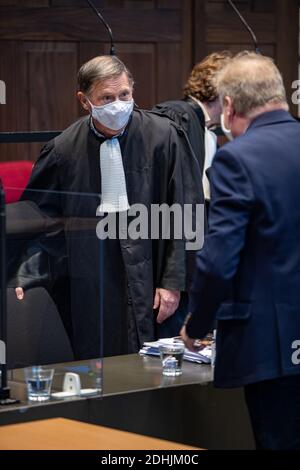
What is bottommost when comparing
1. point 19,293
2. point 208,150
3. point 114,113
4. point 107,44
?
point 19,293

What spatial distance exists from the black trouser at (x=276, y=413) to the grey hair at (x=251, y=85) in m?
0.65

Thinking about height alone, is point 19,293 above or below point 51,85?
below

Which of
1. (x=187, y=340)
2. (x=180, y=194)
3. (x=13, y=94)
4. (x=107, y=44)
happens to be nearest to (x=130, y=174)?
(x=180, y=194)

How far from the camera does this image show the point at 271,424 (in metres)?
2.59

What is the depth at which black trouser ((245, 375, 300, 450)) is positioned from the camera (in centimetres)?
260

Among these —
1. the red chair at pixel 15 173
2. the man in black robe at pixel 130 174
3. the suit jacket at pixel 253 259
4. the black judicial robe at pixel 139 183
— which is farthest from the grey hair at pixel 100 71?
the red chair at pixel 15 173

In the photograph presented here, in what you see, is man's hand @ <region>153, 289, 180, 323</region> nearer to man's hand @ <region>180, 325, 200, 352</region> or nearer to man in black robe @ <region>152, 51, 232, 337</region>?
man in black robe @ <region>152, 51, 232, 337</region>

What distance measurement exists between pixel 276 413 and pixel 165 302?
1208 mm

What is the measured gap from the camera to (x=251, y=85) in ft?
8.59

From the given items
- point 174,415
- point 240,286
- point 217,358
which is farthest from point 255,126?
point 174,415

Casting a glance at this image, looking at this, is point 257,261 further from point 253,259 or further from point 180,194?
point 180,194

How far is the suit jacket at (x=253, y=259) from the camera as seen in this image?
2.52 meters

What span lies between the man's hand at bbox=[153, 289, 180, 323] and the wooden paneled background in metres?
2.52

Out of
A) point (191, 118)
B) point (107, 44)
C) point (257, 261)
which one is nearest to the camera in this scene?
point (257, 261)
